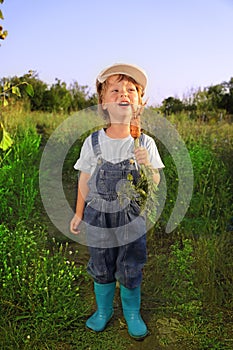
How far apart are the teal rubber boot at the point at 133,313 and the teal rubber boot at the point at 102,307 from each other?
8 cm

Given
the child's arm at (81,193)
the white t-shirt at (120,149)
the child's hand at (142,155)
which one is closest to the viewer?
the child's hand at (142,155)

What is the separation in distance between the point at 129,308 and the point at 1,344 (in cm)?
69

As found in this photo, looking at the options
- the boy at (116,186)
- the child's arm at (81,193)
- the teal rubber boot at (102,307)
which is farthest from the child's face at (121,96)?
the teal rubber boot at (102,307)

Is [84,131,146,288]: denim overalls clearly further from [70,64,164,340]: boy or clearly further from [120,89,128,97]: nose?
[120,89,128,97]: nose

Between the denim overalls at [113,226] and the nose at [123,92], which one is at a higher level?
the nose at [123,92]

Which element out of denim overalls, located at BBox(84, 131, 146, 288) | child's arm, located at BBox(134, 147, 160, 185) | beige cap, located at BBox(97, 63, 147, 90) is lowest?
denim overalls, located at BBox(84, 131, 146, 288)

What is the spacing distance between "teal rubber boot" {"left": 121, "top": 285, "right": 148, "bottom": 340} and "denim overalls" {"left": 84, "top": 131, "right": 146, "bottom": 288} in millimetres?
73

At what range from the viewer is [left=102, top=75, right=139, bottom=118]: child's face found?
2.11 m

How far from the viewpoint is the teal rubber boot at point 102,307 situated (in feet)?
7.97

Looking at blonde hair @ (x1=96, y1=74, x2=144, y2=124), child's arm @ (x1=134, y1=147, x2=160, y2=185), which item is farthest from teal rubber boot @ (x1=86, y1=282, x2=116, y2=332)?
blonde hair @ (x1=96, y1=74, x2=144, y2=124)

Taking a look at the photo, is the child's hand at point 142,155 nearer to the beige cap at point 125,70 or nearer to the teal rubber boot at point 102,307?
the beige cap at point 125,70

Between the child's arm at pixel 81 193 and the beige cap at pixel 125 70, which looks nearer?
the beige cap at pixel 125 70

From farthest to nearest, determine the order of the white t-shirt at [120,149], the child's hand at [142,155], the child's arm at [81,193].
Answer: the child's arm at [81,193]
the white t-shirt at [120,149]
the child's hand at [142,155]

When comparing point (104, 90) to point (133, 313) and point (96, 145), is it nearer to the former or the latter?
point (96, 145)
